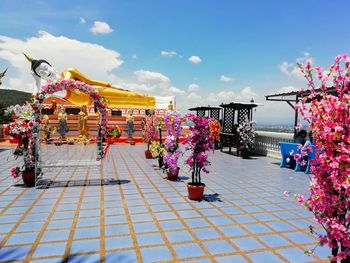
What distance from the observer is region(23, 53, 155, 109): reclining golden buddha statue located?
2716 cm

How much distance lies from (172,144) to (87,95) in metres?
23.0

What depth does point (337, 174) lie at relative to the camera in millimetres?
2549

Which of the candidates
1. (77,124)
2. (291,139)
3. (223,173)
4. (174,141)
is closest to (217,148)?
(291,139)

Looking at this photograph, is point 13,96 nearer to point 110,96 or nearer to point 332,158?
point 110,96

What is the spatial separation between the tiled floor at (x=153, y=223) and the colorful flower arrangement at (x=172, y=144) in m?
0.60

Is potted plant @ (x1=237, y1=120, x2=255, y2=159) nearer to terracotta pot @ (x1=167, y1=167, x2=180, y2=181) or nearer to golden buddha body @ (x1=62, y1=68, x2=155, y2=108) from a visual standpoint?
terracotta pot @ (x1=167, y1=167, x2=180, y2=181)

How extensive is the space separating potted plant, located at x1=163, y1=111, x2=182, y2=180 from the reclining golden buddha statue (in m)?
19.5

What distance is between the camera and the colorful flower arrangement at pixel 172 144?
8.62 m

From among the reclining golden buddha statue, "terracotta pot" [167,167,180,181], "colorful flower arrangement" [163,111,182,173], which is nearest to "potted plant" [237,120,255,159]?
"colorful flower arrangement" [163,111,182,173]

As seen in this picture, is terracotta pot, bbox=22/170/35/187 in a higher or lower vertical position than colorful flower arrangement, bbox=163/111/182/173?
lower

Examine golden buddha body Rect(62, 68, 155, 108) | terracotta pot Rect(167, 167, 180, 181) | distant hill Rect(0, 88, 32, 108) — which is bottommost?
terracotta pot Rect(167, 167, 180, 181)

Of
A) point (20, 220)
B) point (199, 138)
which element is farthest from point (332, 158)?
point (20, 220)

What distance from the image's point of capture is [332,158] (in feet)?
8.45

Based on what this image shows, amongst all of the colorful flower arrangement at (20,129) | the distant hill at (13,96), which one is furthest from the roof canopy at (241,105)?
the distant hill at (13,96)
